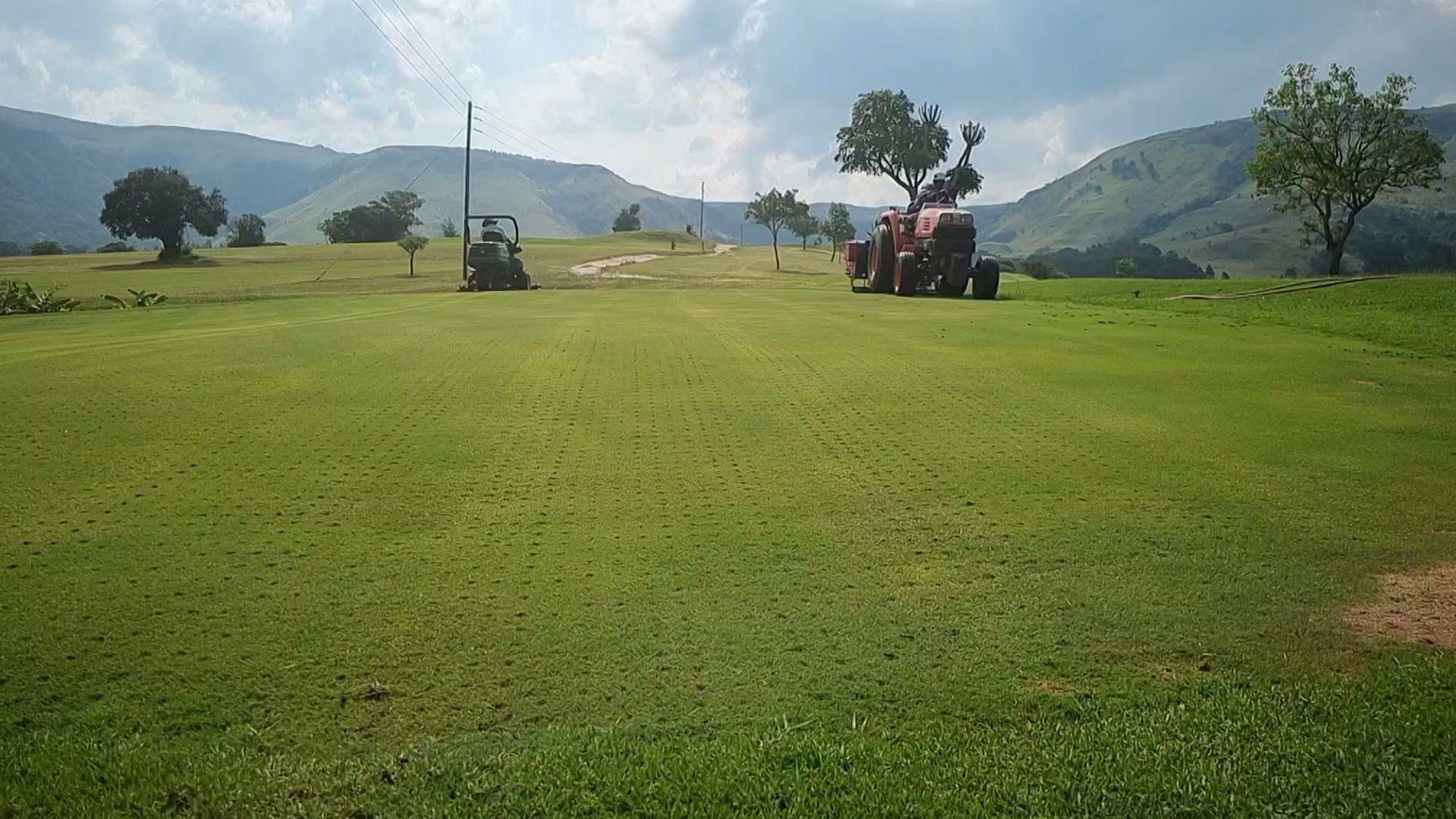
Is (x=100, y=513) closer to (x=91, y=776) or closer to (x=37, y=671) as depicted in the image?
(x=37, y=671)

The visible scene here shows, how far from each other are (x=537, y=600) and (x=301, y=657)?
101 cm

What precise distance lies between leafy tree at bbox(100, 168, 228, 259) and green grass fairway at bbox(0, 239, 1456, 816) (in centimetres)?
7003

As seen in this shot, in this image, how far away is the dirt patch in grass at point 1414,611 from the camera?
4172 mm

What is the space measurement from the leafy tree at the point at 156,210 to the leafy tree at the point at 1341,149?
66868 mm

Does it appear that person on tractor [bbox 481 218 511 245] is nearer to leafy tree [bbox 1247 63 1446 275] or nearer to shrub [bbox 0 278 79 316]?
shrub [bbox 0 278 79 316]

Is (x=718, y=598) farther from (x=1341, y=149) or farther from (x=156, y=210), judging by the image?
(x=156, y=210)

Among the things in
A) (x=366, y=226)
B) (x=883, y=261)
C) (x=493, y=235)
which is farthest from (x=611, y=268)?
(x=366, y=226)

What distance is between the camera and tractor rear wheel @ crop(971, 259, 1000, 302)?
28891 mm

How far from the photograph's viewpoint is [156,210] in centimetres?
7106

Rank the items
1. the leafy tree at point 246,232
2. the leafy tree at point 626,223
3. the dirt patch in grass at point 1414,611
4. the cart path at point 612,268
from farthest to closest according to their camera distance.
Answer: the leafy tree at point 626,223
the leafy tree at point 246,232
the cart path at point 612,268
the dirt patch in grass at point 1414,611

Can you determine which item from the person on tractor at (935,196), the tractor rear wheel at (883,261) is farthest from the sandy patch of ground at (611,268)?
the person on tractor at (935,196)

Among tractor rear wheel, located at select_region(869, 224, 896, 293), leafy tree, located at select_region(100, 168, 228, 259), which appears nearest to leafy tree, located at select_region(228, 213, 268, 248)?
leafy tree, located at select_region(100, 168, 228, 259)

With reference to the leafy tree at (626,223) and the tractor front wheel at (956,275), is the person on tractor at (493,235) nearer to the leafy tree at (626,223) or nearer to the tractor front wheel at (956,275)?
the tractor front wheel at (956,275)

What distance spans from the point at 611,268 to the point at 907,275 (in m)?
34.8
